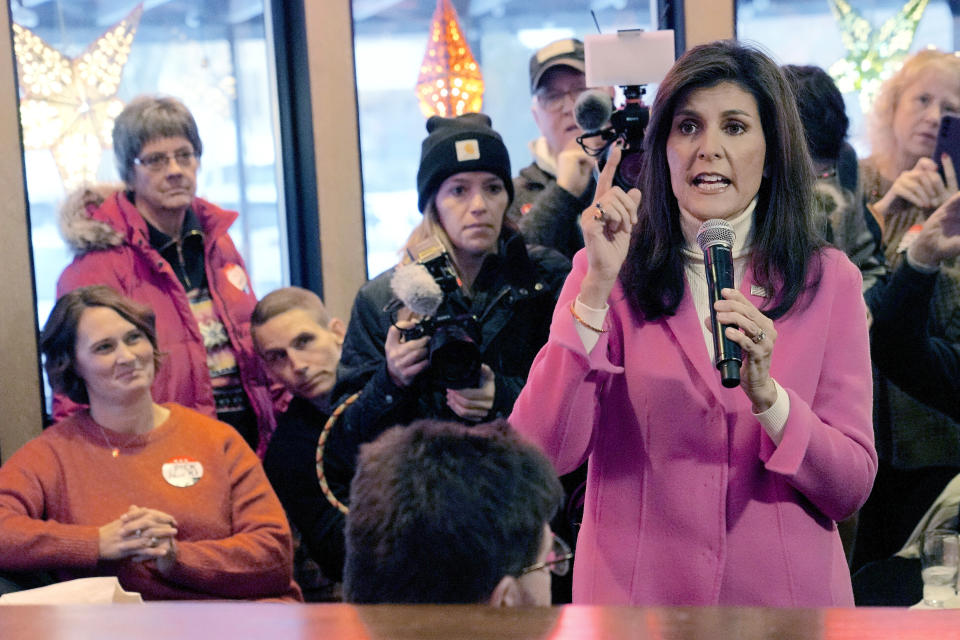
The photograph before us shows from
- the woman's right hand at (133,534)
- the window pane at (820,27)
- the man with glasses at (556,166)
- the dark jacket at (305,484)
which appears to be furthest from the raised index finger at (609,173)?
the window pane at (820,27)

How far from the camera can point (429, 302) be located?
2.20 meters

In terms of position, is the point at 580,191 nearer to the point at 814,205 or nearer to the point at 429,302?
the point at 429,302

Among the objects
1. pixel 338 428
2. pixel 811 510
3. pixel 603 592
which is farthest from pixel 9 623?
pixel 338 428

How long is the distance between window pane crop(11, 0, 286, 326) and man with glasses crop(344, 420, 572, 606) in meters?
2.85

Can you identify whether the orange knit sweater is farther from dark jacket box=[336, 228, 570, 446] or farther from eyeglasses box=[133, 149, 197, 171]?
eyeglasses box=[133, 149, 197, 171]

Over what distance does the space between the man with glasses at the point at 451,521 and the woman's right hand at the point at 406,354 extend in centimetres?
92

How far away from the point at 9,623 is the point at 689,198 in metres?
1.12

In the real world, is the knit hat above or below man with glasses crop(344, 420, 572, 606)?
above

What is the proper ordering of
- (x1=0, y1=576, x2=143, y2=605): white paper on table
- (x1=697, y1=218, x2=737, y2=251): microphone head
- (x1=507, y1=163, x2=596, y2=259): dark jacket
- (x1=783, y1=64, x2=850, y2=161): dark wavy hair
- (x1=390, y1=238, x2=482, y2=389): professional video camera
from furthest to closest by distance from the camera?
(x1=507, y1=163, x2=596, y2=259): dark jacket → (x1=783, y1=64, x2=850, y2=161): dark wavy hair → (x1=0, y1=576, x2=143, y2=605): white paper on table → (x1=390, y1=238, x2=482, y2=389): professional video camera → (x1=697, y1=218, x2=737, y2=251): microphone head

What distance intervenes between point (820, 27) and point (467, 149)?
233 centimetres

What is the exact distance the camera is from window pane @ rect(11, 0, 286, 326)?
378 centimetres

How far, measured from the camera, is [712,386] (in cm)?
152

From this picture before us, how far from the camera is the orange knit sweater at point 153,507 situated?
2.68 meters

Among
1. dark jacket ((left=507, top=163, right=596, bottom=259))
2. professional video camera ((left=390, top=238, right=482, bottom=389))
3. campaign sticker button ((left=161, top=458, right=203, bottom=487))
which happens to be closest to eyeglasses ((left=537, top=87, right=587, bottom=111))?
dark jacket ((left=507, top=163, right=596, bottom=259))
